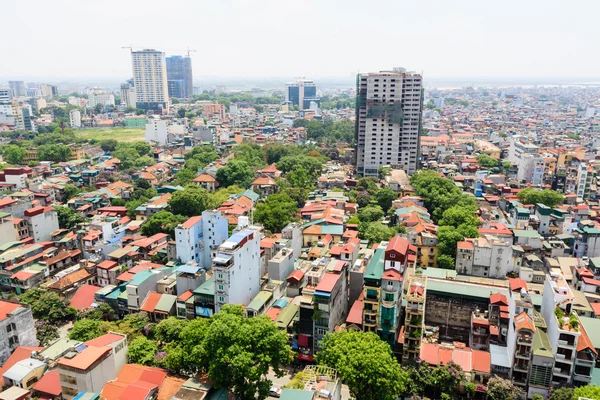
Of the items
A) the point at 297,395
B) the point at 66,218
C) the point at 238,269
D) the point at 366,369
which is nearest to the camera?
the point at 297,395

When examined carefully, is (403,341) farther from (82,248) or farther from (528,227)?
(82,248)

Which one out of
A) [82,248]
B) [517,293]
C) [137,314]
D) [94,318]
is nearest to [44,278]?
[82,248]

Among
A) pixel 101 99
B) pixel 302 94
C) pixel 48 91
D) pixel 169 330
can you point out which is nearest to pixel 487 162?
pixel 169 330

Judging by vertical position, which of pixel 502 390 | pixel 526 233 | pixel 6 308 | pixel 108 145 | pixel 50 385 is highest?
pixel 108 145

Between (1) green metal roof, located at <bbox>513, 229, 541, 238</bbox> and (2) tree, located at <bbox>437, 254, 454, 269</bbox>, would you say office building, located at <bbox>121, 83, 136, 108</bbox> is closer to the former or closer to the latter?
(2) tree, located at <bbox>437, 254, 454, 269</bbox>

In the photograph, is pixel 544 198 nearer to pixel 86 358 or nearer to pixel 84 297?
pixel 84 297

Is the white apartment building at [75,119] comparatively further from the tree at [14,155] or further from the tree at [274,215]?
the tree at [274,215]
